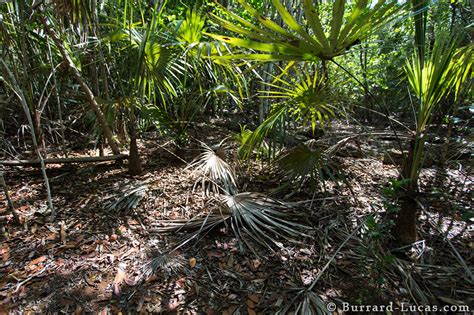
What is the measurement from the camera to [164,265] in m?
1.54

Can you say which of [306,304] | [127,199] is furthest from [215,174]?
[306,304]

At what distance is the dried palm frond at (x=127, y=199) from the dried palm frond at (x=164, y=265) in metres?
0.63

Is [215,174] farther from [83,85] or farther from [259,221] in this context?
[83,85]

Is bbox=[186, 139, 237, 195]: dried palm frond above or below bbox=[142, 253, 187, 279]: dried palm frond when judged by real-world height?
above

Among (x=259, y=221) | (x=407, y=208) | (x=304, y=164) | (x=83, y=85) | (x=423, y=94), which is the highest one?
(x=83, y=85)

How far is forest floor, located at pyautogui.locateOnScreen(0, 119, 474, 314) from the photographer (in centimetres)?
132

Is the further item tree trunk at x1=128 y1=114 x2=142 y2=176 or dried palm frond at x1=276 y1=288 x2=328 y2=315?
tree trunk at x1=128 y1=114 x2=142 y2=176

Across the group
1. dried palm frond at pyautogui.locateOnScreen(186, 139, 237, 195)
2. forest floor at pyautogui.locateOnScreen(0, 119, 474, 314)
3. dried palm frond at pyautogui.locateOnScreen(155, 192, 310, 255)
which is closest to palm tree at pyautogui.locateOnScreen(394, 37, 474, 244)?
forest floor at pyautogui.locateOnScreen(0, 119, 474, 314)

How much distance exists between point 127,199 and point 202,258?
0.87m

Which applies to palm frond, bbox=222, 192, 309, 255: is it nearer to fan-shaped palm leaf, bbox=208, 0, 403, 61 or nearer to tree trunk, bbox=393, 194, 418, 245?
tree trunk, bbox=393, 194, 418, 245

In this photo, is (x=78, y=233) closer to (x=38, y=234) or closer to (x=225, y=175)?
(x=38, y=234)

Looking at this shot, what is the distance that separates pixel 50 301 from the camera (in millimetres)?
1304

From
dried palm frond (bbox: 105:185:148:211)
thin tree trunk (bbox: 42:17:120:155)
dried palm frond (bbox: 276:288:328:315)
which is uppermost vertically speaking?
thin tree trunk (bbox: 42:17:120:155)

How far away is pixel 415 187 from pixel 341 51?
35.7 inches
